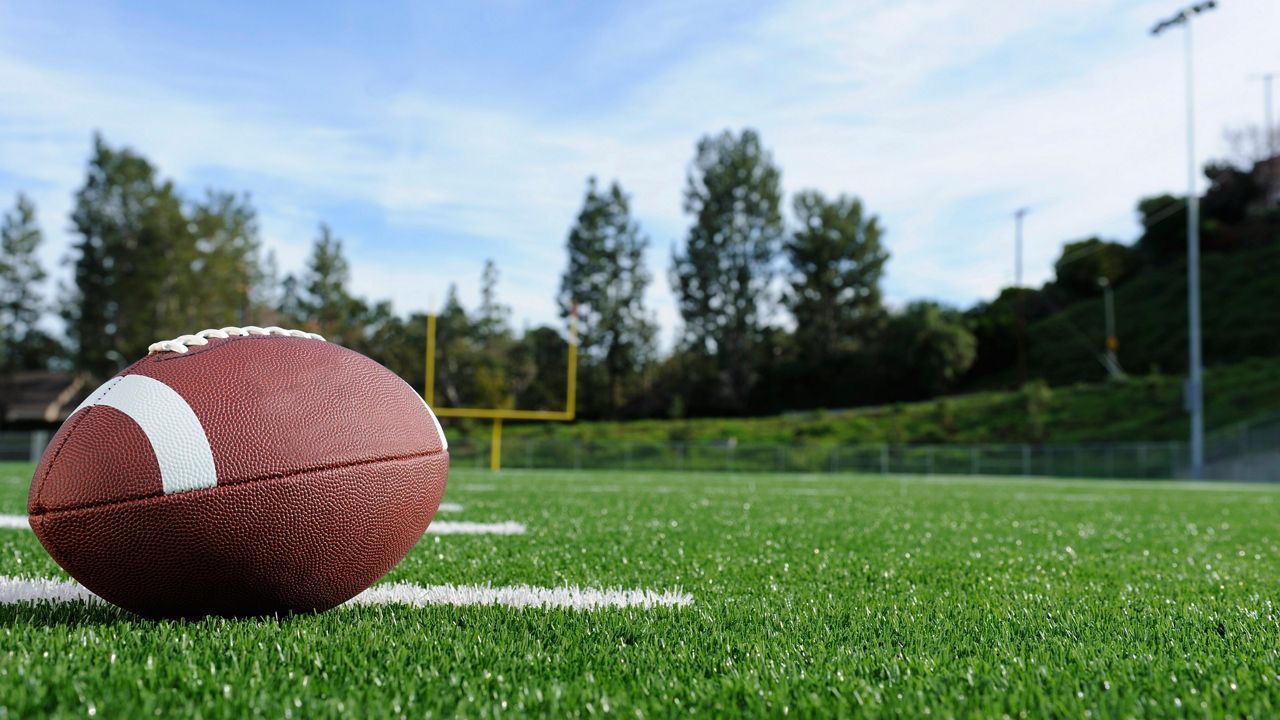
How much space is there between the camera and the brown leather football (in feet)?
7.97

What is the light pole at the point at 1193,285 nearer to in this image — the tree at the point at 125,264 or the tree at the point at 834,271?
the tree at the point at 834,271

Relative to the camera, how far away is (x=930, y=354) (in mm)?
47031

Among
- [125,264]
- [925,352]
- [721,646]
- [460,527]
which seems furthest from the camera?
[925,352]

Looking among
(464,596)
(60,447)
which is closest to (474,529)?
(464,596)

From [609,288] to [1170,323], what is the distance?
96.3ft

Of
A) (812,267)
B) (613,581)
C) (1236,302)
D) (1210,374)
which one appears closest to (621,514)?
(613,581)

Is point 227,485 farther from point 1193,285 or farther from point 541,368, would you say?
point 541,368

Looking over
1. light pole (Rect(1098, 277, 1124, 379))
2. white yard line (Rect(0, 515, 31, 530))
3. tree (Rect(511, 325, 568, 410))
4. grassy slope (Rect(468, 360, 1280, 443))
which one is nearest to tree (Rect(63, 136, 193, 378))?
tree (Rect(511, 325, 568, 410))

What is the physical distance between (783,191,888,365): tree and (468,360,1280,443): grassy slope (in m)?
14.5

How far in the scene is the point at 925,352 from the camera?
155ft

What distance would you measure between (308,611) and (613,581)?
49.9 inches

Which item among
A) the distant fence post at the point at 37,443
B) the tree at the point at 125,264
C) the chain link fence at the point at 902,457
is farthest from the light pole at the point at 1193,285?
the tree at the point at 125,264

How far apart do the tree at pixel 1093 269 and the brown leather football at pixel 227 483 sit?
2450 inches

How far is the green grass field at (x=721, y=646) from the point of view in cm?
186
